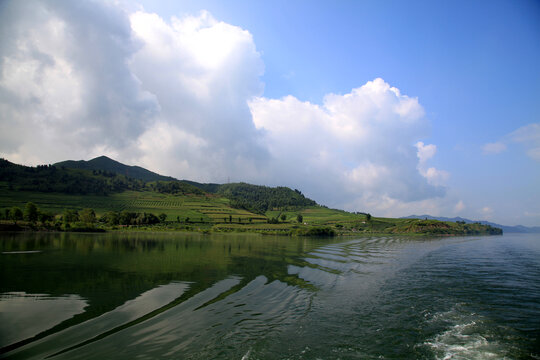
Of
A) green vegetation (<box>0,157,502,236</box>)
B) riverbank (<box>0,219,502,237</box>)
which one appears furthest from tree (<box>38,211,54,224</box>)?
riverbank (<box>0,219,502,237</box>)

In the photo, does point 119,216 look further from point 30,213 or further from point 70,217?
point 30,213

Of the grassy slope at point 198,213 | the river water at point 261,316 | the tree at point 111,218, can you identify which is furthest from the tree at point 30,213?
the river water at point 261,316

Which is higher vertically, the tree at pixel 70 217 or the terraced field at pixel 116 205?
the terraced field at pixel 116 205

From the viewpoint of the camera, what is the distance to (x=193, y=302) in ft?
57.7

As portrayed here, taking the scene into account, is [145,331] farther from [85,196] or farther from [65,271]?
[85,196]

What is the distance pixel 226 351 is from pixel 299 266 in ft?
84.0

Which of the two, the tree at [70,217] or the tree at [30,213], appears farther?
the tree at [70,217]

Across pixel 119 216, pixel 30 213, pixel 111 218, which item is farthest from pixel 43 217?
pixel 119 216

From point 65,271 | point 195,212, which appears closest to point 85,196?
point 195,212

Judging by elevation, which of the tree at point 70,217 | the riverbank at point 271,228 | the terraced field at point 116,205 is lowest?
the riverbank at point 271,228

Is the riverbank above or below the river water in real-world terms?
below

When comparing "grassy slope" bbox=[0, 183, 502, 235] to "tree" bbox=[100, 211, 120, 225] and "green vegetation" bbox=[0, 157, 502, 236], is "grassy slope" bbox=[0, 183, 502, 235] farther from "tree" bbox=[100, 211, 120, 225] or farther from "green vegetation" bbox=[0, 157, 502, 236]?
"tree" bbox=[100, 211, 120, 225]

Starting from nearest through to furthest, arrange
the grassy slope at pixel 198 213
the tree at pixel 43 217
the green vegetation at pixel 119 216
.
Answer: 1. the tree at pixel 43 217
2. the green vegetation at pixel 119 216
3. the grassy slope at pixel 198 213

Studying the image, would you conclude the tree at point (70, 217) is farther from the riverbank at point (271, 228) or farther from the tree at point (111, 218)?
the tree at point (111, 218)
